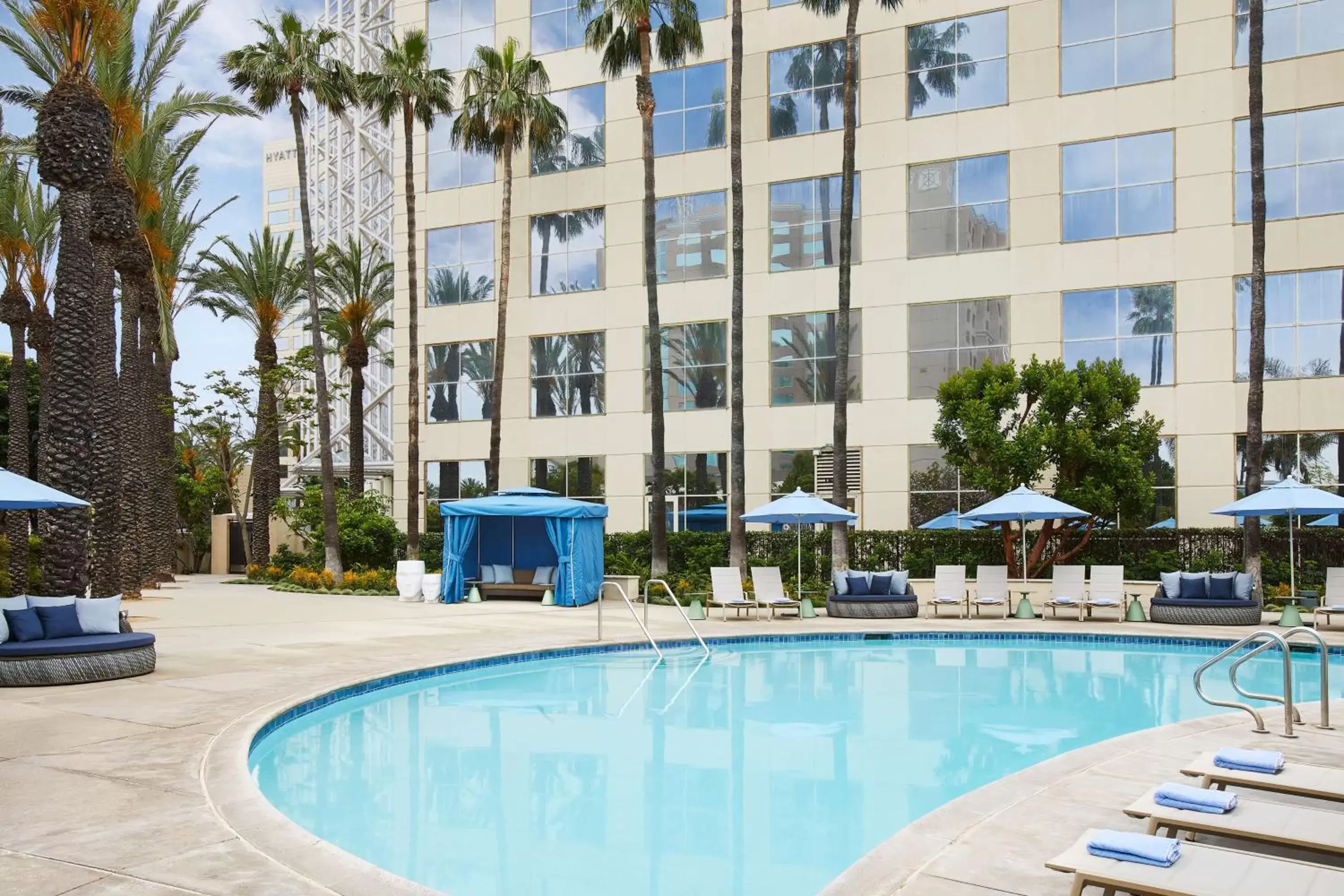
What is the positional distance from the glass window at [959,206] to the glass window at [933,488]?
16.0ft

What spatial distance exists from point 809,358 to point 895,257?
3.25 meters

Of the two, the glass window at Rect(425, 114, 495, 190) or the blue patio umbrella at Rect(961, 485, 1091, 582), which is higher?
the glass window at Rect(425, 114, 495, 190)

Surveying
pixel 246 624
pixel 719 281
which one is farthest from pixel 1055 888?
pixel 719 281

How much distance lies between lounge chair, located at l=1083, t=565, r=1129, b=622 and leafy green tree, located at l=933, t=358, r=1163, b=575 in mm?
2314

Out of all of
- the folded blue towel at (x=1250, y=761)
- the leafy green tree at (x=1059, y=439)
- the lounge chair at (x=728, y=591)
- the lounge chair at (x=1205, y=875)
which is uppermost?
the leafy green tree at (x=1059, y=439)

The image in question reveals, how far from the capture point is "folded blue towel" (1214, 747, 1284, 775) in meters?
6.26

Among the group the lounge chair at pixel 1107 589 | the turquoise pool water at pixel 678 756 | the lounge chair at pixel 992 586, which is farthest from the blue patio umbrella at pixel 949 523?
the turquoise pool water at pixel 678 756

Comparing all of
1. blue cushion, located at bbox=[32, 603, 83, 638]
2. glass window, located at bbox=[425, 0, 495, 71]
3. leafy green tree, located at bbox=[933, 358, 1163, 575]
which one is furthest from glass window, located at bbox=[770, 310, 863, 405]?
blue cushion, located at bbox=[32, 603, 83, 638]

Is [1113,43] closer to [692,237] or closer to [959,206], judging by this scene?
[959,206]

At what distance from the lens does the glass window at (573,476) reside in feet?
101

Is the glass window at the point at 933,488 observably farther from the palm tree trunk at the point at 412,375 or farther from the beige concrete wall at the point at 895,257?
the palm tree trunk at the point at 412,375

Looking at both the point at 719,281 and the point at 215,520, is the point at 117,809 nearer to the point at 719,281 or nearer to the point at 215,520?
the point at 719,281

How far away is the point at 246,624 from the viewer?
18.1 metres

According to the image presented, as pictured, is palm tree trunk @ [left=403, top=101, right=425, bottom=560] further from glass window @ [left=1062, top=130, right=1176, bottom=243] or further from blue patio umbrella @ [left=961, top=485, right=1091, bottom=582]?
glass window @ [left=1062, top=130, right=1176, bottom=243]
